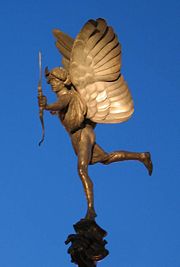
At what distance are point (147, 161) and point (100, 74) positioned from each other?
1.60m

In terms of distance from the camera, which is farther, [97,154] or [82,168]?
[97,154]

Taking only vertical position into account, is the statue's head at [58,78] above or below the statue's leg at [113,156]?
above

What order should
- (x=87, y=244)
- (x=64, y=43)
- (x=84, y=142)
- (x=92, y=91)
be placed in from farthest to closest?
(x=64, y=43), (x=92, y=91), (x=84, y=142), (x=87, y=244)

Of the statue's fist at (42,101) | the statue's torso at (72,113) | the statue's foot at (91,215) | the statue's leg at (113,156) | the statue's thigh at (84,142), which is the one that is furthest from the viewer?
the statue's leg at (113,156)

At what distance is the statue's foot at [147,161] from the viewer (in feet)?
36.7

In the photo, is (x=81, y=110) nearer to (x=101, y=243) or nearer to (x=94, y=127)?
(x=94, y=127)

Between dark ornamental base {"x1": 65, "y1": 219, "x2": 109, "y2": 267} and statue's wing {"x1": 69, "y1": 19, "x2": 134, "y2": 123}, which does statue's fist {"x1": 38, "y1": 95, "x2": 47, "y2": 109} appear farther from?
dark ornamental base {"x1": 65, "y1": 219, "x2": 109, "y2": 267}

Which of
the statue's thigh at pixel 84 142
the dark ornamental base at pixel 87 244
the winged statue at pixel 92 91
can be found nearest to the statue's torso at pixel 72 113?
the winged statue at pixel 92 91

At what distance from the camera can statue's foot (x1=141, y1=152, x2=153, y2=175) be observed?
11.2 m

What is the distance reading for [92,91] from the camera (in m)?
11.1

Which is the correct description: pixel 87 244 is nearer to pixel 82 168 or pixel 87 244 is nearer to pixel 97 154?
pixel 82 168

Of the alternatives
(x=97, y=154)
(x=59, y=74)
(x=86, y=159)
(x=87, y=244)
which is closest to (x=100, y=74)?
(x=59, y=74)

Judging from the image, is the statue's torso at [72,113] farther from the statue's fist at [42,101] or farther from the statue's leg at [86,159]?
the statue's fist at [42,101]

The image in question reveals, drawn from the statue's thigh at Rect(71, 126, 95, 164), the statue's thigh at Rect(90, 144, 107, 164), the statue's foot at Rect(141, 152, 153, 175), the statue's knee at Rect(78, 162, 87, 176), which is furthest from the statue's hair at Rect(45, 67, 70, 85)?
the statue's foot at Rect(141, 152, 153, 175)
